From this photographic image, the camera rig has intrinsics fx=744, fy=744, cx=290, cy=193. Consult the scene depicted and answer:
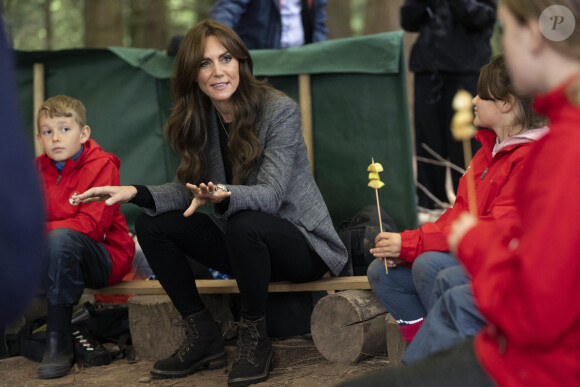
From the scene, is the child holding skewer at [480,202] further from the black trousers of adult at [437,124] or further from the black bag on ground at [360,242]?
the black trousers of adult at [437,124]

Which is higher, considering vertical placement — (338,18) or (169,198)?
(338,18)

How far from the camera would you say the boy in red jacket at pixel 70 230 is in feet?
12.2

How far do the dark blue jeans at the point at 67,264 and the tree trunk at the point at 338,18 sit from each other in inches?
262

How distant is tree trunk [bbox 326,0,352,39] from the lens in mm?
9922

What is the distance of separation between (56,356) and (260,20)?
8.84ft

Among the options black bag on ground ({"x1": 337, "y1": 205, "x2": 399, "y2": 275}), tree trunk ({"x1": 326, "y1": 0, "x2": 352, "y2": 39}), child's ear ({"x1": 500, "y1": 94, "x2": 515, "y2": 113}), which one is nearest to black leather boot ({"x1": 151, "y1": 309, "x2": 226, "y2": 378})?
black bag on ground ({"x1": 337, "y1": 205, "x2": 399, "y2": 275})

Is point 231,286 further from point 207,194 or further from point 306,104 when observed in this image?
point 306,104

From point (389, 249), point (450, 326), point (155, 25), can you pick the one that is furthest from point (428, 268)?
point (155, 25)

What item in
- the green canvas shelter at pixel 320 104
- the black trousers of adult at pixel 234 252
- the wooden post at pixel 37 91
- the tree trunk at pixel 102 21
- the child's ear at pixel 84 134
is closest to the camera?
the black trousers of adult at pixel 234 252

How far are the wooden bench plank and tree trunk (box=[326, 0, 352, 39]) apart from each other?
21.3 ft

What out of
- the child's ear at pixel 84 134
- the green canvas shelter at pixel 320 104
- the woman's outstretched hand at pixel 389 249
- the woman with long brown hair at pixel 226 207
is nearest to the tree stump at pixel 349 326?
the woman with long brown hair at pixel 226 207

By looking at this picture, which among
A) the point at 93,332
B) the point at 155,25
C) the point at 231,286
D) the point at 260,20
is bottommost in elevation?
the point at 93,332

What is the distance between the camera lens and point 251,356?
338 centimetres

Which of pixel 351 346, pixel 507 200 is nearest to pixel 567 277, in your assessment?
pixel 507 200
